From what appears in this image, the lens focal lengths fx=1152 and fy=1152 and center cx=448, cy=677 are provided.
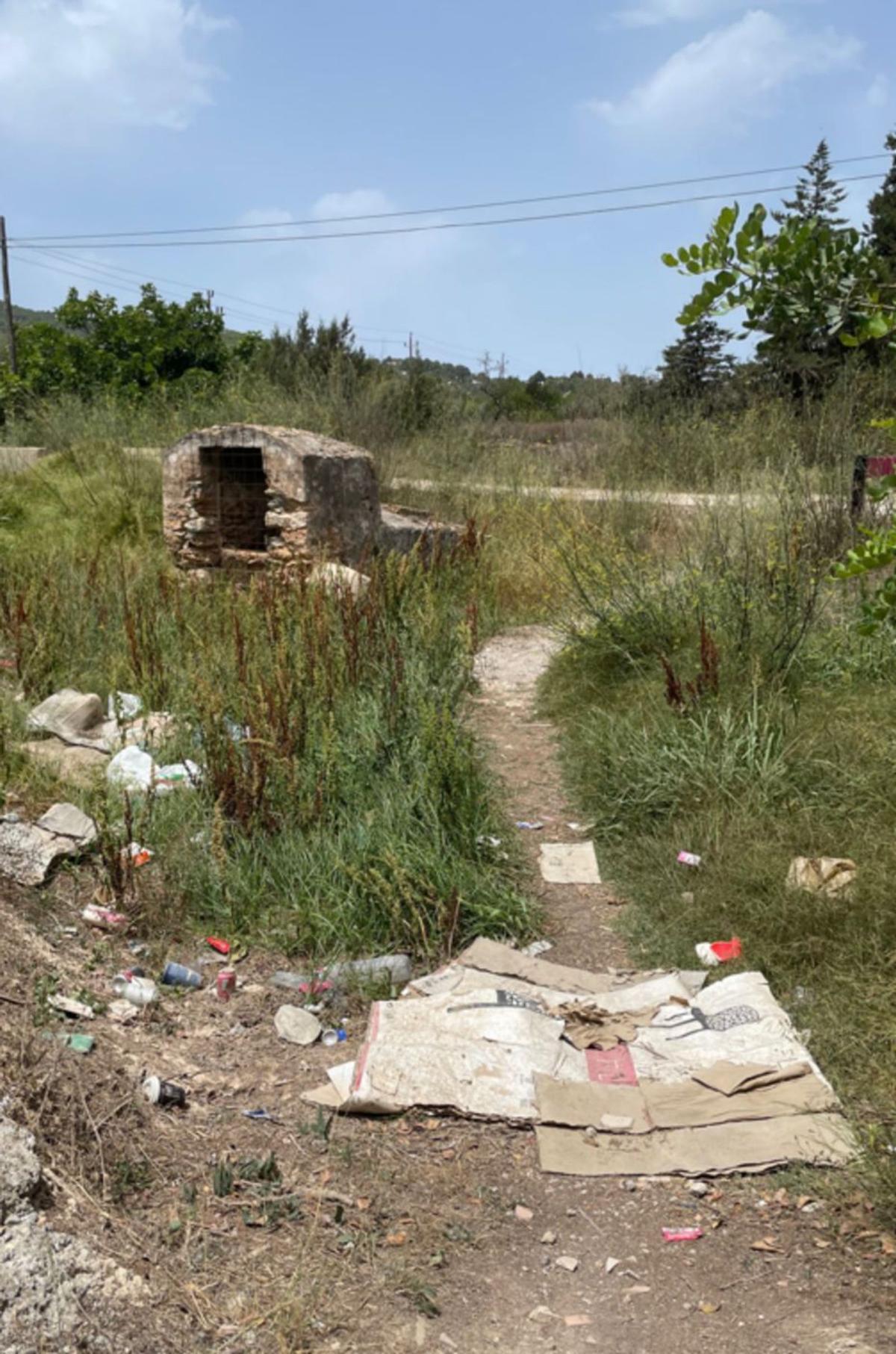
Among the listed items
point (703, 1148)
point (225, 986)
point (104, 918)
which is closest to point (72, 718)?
point (104, 918)

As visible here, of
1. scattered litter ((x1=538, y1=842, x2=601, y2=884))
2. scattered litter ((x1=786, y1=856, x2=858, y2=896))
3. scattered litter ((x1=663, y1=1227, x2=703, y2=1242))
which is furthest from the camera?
scattered litter ((x1=538, y1=842, x2=601, y2=884))

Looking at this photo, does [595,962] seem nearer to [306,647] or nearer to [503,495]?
[306,647]

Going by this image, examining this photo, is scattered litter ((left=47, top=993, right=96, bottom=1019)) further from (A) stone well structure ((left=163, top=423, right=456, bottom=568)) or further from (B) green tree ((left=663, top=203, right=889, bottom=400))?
(A) stone well structure ((left=163, top=423, right=456, bottom=568))

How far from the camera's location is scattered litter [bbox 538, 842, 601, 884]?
4715 mm

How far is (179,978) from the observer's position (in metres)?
3.77

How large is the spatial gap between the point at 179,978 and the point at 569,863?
1764 mm

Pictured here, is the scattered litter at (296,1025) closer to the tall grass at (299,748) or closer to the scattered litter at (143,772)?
the tall grass at (299,748)

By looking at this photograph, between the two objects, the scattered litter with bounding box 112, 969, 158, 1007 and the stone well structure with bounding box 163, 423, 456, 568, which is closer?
the scattered litter with bounding box 112, 969, 158, 1007

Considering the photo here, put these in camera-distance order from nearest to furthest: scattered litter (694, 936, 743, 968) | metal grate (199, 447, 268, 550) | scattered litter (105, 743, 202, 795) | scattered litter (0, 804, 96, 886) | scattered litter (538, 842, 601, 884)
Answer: scattered litter (694, 936, 743, 968) → scattered litter (0, 804, 96, 886) → scattered litter (538, 842, 601, 884) → scattered litter (105, 743, 202, 795) → metal grate (199, 447, 268, 550)

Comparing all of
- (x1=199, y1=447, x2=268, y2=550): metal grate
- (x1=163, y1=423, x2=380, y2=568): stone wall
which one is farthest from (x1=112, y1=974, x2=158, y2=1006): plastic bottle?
(x1=199, y1=447, x2=268, y2=550): metal grate

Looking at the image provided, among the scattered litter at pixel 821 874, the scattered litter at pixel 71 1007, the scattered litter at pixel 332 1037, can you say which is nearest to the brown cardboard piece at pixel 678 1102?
the scattered litter at pixel 332 1037

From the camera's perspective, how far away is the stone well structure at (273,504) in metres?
8.73

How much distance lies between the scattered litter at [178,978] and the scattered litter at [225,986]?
7 centimetres

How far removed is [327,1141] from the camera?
9.81 feet
